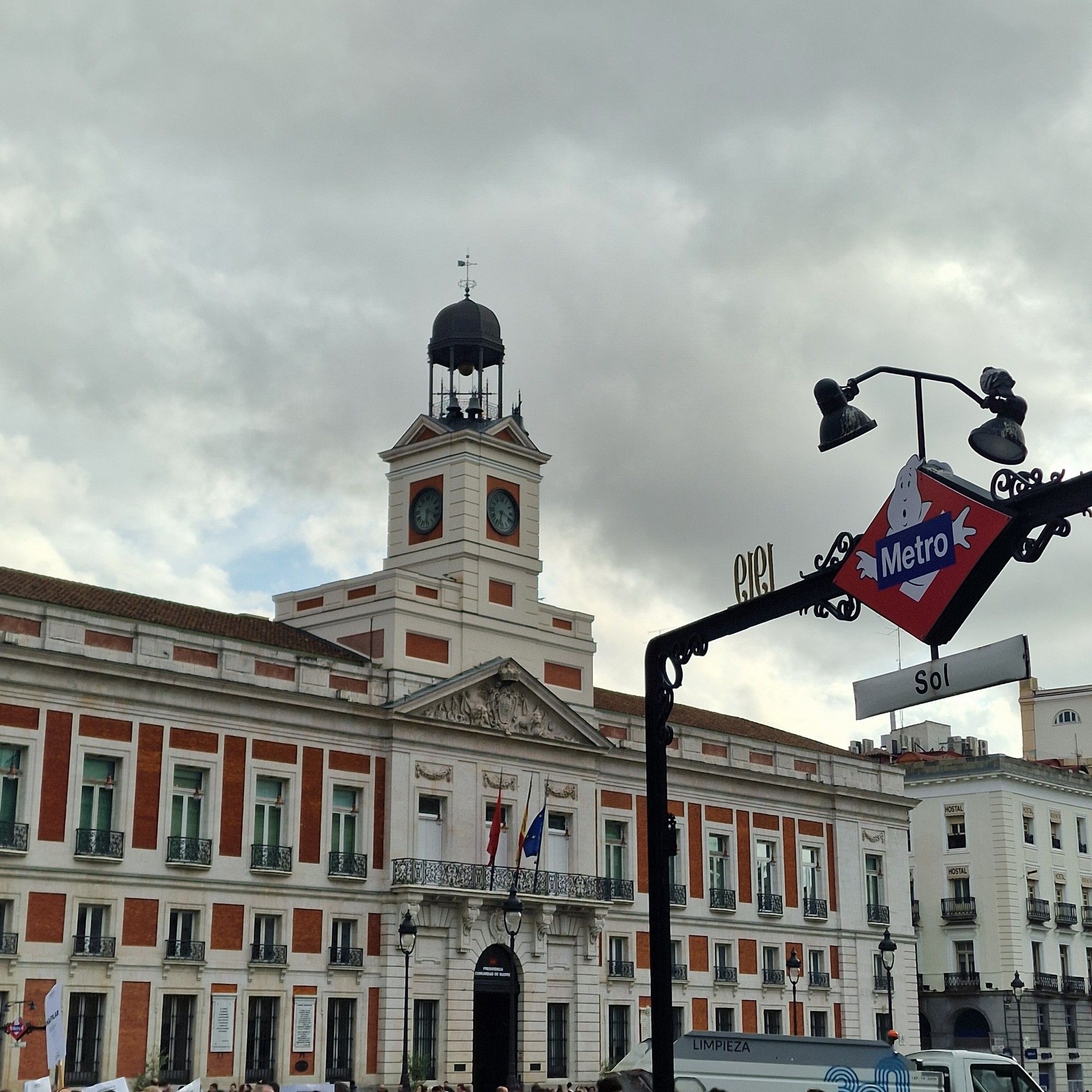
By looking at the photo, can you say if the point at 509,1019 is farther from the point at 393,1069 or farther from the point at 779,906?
the point at 779,906

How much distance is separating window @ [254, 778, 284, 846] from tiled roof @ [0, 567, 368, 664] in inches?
132

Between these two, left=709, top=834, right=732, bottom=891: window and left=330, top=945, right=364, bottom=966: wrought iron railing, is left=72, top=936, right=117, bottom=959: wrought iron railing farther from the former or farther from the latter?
left=709, top=834, right=732, bottom=891: window

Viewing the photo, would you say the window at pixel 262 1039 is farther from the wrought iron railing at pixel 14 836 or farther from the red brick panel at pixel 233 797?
the wrought iron railing at pixel 14 836

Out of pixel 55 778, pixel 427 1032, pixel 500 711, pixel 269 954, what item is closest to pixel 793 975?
pixel 427 1032

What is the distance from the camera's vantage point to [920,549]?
11.0 metres

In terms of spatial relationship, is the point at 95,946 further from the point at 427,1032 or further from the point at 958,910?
the point at 958,910

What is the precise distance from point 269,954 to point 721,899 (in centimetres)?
1621

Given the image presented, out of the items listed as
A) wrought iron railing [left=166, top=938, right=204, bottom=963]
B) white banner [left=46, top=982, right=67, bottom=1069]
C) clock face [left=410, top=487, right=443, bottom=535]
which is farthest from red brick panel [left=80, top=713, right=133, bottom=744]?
white banner [left=46, top=982, right=67, bottom=1069]

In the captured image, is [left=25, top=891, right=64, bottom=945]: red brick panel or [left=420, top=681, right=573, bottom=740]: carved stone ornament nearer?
[left=25, top=891, right=64, bottom=945]: red brick panel

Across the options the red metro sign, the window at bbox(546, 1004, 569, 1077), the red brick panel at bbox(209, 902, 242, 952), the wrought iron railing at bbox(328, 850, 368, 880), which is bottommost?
the window at bbox(546, 1004, 569, 1077)

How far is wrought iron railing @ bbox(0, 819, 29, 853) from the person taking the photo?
3584 centimetres

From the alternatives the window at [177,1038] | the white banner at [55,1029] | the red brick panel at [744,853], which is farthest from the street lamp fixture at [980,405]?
the red brick panel at [744,853]

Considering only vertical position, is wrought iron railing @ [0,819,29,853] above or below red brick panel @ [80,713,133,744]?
below

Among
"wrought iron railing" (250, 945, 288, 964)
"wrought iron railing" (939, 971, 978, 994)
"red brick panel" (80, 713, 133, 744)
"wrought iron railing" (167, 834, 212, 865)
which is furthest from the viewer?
"wrought iron railing" (939, 971, 978, 994)
